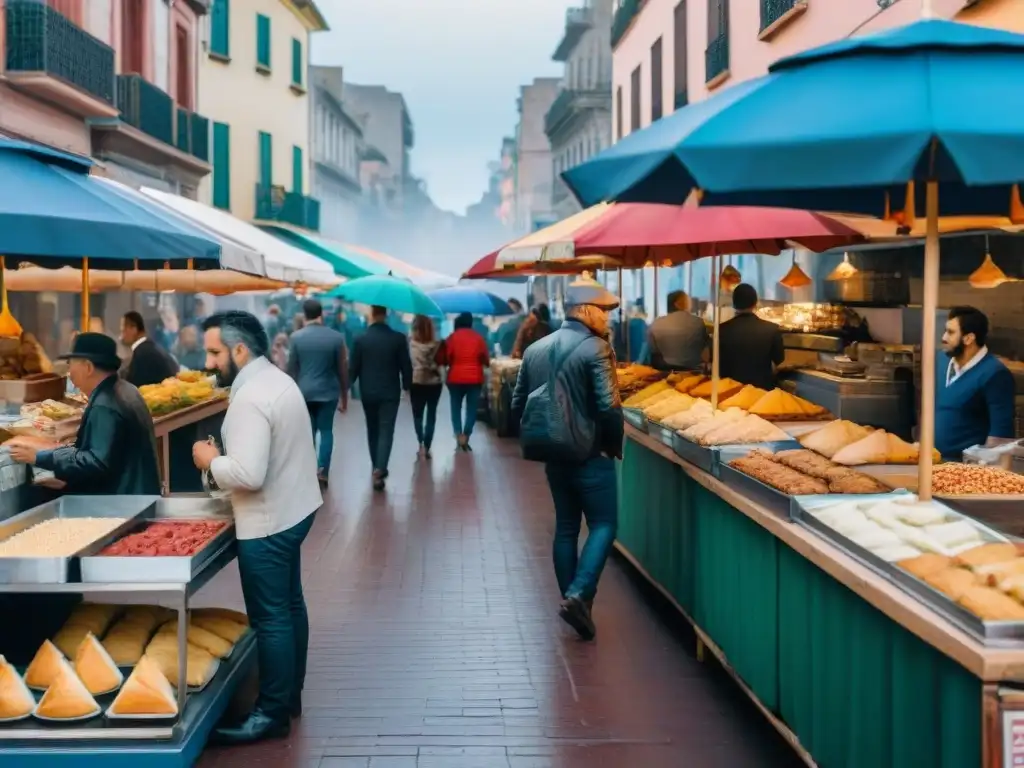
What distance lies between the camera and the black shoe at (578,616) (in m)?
6.98

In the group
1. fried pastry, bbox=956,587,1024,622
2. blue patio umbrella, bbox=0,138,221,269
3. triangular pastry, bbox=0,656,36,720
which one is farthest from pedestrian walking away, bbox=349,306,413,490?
fried pastry, bbox=956,587,1024,622

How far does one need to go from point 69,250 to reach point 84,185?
0.80 m

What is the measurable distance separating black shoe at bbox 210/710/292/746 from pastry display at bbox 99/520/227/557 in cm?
85

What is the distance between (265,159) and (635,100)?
11.8 m

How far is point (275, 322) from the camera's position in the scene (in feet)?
97.3

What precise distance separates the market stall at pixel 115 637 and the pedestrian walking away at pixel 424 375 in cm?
947

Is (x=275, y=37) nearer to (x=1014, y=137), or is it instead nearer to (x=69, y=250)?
(x=69, y=250)

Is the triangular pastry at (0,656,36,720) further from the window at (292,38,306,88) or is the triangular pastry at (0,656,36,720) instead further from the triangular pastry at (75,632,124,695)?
the window at (292,38,306,88)

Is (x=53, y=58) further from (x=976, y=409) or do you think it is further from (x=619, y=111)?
(x=619, y=111)

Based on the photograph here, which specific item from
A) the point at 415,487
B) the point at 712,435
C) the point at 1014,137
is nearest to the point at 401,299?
the point at 415,487

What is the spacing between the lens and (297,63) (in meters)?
38.2

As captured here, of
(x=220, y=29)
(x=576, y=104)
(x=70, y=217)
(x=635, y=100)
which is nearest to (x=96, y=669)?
(x=70, y=217)

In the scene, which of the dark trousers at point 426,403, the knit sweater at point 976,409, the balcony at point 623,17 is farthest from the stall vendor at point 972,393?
the balcony at point 623,17

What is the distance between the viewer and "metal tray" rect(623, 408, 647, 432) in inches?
329
